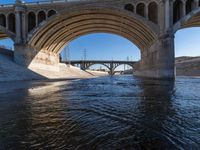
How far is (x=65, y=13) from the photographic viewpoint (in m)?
41.2

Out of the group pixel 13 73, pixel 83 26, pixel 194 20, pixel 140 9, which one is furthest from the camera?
pixel 83 26

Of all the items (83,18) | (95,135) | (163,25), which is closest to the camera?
(95,135)

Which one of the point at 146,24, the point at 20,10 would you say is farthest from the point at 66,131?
the point at 20,10

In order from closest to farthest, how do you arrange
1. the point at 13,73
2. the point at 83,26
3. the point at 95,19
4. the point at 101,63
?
the point at 13,73 < the point at 95,19 < the point at 83,26 < the point at 101,63

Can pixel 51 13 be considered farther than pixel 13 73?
Yes

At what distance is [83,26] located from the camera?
51.9m

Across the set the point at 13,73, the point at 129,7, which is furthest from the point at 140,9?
the point at 13,73

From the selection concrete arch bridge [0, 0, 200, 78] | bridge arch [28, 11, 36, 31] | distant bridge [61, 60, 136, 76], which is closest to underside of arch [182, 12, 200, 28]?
concrete arch bridge [0, 0, 200, 78]

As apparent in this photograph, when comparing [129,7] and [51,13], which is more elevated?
[129,7]

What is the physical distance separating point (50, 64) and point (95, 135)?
2069 inches

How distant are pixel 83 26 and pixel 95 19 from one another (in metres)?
6.14

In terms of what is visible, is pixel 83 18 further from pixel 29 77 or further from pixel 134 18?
pixel 29 77

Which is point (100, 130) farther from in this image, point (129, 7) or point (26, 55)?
point (129, 7)

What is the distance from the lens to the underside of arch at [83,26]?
41.1 m
